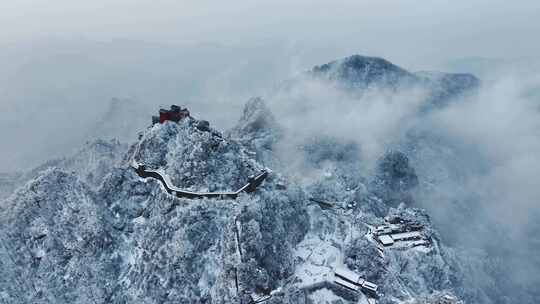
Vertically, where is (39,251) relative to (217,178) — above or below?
below

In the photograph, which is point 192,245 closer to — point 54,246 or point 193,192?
point 193,192

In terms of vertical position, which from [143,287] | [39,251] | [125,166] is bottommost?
[143,287]

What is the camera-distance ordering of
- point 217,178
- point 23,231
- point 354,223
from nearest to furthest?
1. point 23,231
2. point 217,178
3. point 354,223

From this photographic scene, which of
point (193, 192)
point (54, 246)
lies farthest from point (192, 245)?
point (54, 246)

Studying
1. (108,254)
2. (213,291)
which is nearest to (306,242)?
(213,291)

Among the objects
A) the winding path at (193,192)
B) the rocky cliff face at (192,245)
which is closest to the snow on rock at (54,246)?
the rocky cliff face at (192,245)

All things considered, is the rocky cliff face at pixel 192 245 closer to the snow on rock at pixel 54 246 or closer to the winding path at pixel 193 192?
the snow on rock at pixel 54 246

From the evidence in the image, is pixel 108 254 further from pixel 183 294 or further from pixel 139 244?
pixel 183 294

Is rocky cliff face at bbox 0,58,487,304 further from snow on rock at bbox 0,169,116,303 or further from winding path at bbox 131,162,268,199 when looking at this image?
winding path at bbox 131,162,268,199
